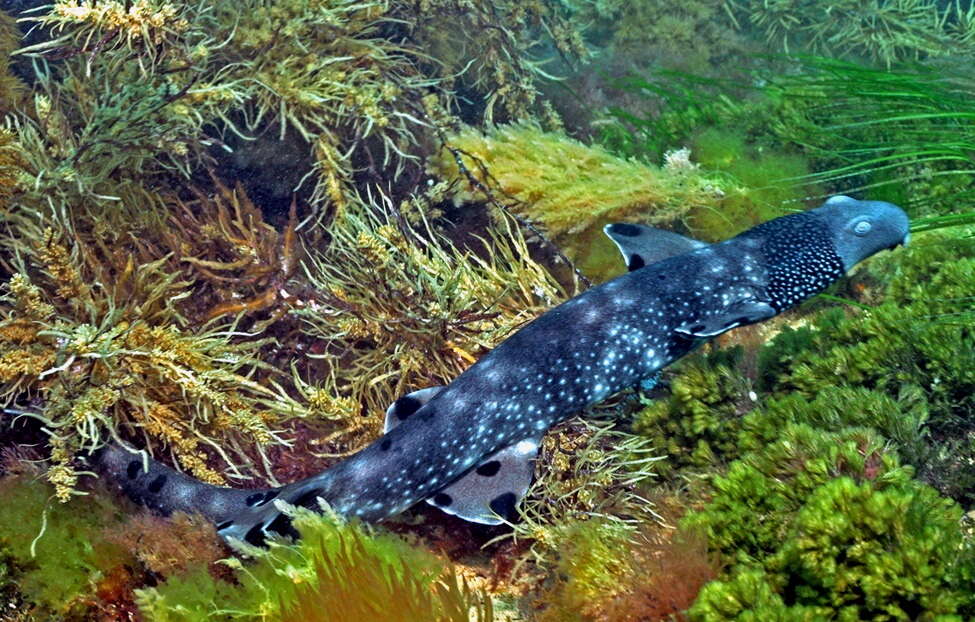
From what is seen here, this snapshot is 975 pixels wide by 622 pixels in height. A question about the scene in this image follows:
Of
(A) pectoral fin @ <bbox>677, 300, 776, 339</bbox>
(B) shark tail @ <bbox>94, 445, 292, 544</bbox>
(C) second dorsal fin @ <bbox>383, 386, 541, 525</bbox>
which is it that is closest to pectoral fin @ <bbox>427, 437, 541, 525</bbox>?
(C) second dorsal fin @ <bbox>383, 386, 541, 525</bbox>

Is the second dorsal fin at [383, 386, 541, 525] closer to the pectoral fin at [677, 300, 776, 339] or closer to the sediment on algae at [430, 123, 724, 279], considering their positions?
the pectoral fin at [677, 300, 776, 339]

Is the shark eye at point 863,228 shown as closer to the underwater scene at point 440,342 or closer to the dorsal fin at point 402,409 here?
the underwater scene at point 440,342

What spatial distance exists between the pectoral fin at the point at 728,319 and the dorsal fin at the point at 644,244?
0.58m

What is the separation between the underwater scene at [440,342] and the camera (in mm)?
3043

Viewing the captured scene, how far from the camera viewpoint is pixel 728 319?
13.3ft

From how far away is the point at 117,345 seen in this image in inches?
166

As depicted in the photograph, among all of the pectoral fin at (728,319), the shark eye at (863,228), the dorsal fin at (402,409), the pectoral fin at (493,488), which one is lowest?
the pectoral fin at (493,488)

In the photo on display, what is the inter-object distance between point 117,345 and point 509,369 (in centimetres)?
255

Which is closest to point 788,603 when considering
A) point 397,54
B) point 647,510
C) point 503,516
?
point 647,510

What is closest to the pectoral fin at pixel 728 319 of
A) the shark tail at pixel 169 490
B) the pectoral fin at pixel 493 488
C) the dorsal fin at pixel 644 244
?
the dorsal fin at pixel 644 244

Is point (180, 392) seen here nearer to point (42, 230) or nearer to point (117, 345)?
point (117, 345)

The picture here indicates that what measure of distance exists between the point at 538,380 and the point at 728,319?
1263 mm

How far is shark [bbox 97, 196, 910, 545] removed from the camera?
3.63 metres

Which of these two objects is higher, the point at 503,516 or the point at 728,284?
the point at 728,284
